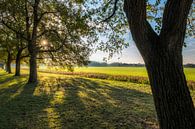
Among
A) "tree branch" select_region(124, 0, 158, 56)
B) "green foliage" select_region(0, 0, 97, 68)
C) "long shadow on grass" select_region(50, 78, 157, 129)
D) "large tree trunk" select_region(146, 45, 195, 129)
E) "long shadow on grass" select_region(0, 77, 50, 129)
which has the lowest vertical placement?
"long shadow on grass" select_region(50, 78, 157, 129)

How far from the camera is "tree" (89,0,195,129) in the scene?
3002 mm

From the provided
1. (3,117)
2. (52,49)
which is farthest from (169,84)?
(52,49)

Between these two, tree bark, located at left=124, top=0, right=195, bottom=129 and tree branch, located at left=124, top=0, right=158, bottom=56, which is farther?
tree branch, located at left=124, top=0, right=158, bottom=56

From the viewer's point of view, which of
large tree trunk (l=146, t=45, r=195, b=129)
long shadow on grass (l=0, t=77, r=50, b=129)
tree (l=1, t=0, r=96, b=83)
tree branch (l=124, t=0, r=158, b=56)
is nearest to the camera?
large tree trunk (l=146, t=45, r=195, b=129)

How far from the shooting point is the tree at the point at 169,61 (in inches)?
118

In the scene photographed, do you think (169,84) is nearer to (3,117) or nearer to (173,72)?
(173,72)

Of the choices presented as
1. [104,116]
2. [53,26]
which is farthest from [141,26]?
[53,26]

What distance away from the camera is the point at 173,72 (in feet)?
10.1

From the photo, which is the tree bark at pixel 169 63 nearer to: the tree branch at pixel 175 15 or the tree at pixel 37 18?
the tree branch at pixel 175 15

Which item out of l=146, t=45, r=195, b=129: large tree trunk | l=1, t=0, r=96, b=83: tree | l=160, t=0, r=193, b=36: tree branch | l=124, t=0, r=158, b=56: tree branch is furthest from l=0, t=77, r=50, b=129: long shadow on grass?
l=1, t=0, r=96, b=83: tree

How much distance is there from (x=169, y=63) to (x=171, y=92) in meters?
0.50

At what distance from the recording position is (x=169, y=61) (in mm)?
3092

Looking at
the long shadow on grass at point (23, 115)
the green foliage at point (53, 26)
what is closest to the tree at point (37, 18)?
the green foliage at point (53, 26)

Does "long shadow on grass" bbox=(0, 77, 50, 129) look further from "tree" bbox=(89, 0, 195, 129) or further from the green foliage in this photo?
the green foliage
